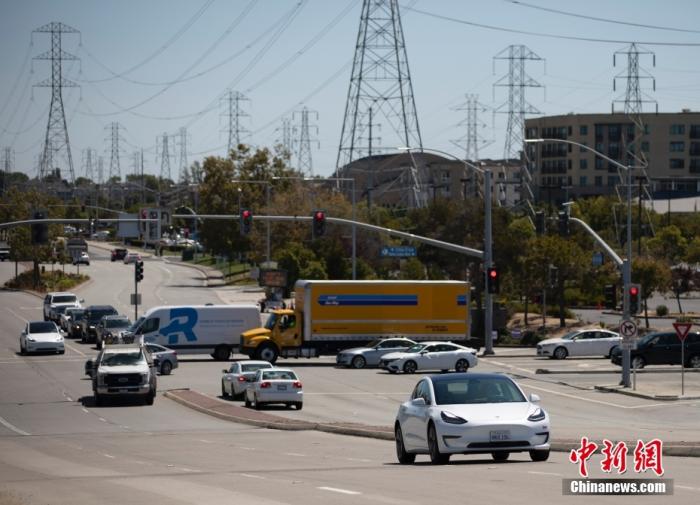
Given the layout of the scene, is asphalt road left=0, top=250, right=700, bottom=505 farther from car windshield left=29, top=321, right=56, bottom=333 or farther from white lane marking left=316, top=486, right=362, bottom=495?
car windshield left=29, top=321, right=56, bottom=333

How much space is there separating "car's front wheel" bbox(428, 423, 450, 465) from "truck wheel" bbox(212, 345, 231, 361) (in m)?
38.7

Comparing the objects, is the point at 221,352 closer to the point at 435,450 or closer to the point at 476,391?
the point at 476,391

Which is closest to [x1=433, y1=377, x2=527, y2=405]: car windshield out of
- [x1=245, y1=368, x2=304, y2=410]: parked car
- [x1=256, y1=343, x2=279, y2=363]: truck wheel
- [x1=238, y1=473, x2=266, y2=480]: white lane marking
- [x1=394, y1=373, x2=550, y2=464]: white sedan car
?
[x1=394, y1=373, x2=550, y2=464]: white sedan car

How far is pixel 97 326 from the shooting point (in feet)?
210

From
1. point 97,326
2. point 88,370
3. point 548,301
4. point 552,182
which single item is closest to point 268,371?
point 88,370

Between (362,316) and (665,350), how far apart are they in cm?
1366

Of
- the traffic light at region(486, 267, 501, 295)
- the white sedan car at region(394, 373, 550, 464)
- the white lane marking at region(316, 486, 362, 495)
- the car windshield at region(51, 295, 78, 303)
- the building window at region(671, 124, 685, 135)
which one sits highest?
the building window at region(671, 124, 685, 135)

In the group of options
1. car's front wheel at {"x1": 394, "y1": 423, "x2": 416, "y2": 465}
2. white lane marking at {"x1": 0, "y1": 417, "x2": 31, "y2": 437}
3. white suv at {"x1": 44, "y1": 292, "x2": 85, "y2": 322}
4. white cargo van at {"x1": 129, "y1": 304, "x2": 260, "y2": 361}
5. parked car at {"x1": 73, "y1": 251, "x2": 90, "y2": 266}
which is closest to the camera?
car's front wheel at {"x1": 394, "y1": 423, "x2": 416, "y2": 465}

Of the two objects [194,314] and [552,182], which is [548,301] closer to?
[194,314]

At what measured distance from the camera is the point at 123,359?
39.0 metres

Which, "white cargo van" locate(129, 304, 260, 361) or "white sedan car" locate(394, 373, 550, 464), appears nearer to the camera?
"white sedan car" locate(394, 373, 550, 464)

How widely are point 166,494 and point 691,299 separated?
3718 inches

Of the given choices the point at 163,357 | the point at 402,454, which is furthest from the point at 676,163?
the point at 402,454

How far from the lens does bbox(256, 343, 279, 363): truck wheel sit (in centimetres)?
5472
